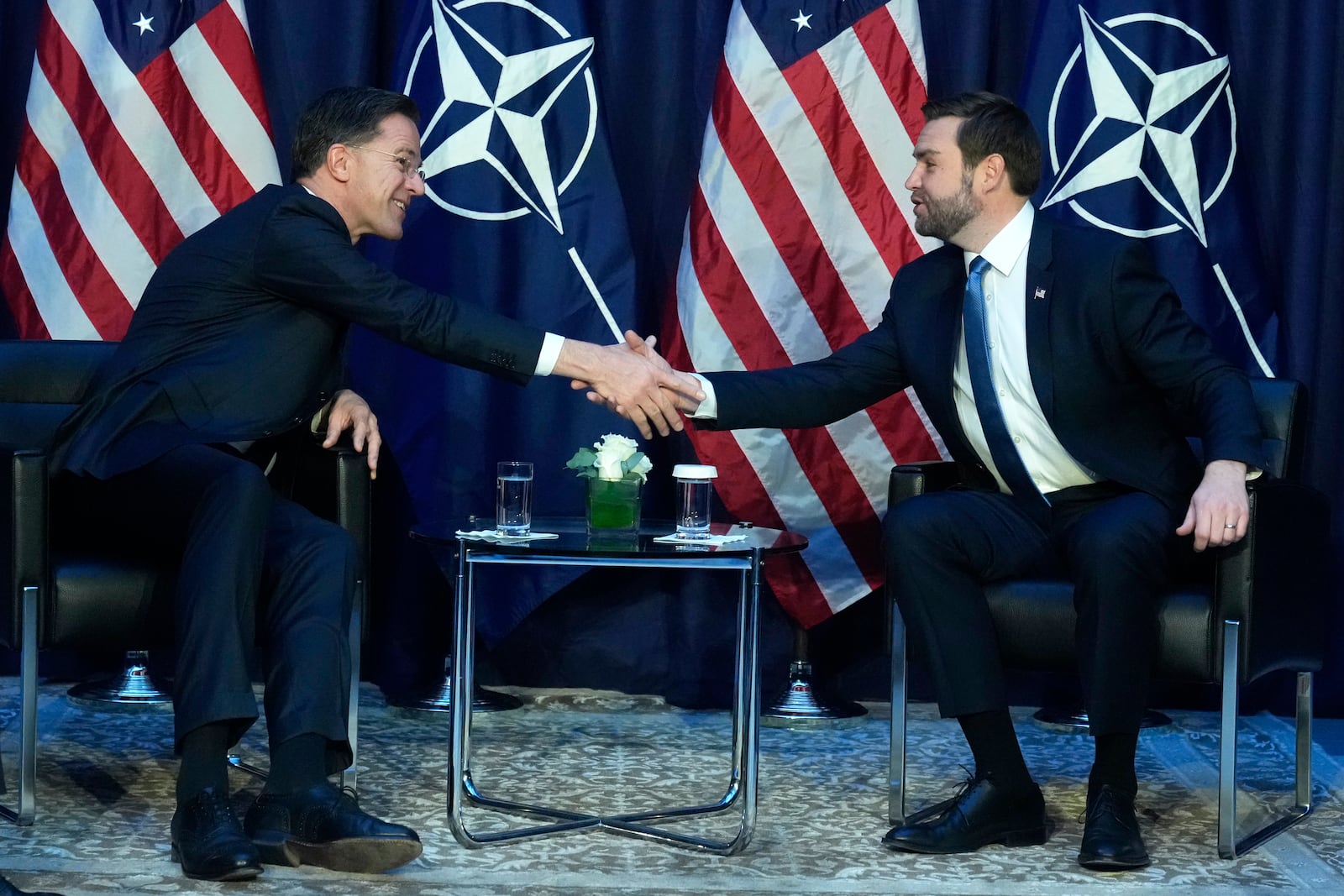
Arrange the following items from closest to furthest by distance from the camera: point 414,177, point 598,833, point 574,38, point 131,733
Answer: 1. point 598,833
2. point 414,177
3. point 131,733
4. point 574,38

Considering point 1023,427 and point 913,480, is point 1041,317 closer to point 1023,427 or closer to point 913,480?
point 1023,427

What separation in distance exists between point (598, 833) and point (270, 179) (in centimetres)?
182

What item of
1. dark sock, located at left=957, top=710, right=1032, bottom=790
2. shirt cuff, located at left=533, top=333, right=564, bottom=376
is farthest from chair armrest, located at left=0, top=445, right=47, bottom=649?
dark sock, located at left=957, top=710, right=1032, bottom=790

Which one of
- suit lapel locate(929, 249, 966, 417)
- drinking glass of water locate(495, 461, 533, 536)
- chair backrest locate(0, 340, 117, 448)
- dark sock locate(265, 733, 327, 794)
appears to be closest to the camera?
dark sock locate(265, 733, 327, 794)

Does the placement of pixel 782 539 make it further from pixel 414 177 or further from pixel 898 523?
pixel 414 177

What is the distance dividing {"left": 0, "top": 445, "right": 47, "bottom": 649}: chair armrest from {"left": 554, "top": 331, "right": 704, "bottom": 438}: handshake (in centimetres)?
91

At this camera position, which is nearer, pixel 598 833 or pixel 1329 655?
pixel 598 833

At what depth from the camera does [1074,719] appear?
3.55m

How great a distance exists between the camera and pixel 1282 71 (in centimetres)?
370

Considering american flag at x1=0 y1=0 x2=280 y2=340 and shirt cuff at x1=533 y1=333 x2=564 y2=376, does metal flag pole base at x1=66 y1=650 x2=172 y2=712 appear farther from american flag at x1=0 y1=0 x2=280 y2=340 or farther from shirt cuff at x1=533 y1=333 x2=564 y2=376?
shirt cuff at x1=533 y1=333 x2=564 y2=376

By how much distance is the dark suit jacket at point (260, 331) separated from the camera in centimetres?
278

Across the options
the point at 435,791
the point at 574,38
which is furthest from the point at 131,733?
the point at 574,38

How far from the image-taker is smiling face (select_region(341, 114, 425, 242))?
9.95ft

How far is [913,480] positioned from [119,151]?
6.54 feet
